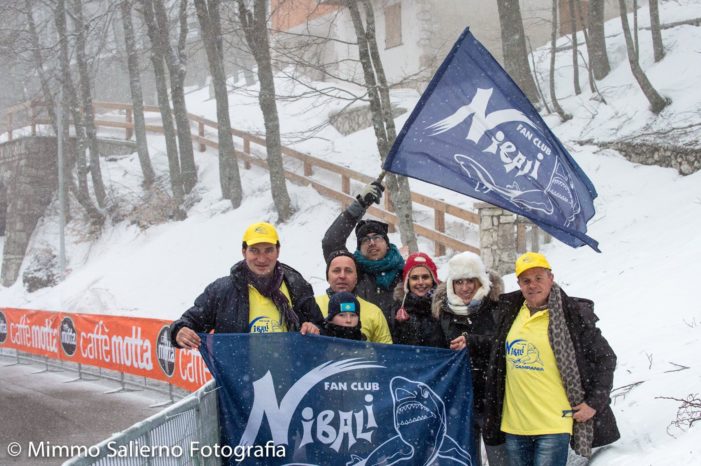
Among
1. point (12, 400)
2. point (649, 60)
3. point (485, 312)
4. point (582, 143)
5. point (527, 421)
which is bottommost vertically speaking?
point (12, 400)

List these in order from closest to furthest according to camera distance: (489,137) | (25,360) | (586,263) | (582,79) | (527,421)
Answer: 1. (527,421)
2. (489,137)
3. (586,263)
4. (25,360)
5. (582,79)

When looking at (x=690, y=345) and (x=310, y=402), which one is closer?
(x=310, y=402)

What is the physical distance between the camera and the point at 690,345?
22.0 ft

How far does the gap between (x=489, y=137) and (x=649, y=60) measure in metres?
14.9

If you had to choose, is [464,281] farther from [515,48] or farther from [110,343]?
[515,48]

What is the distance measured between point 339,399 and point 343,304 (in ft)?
2.12

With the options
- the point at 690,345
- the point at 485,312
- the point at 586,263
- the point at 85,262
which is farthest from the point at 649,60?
the point at 85,262

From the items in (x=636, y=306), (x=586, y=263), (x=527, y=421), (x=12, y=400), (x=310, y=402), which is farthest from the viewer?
(x=586, y=263)

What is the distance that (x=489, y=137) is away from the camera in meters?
5.89

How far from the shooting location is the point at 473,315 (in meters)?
5.14

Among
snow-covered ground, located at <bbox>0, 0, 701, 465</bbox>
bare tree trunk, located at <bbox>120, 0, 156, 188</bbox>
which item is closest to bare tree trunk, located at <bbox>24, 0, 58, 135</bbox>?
bare tree trunk, located at <bbox>120, 0, 156, 188</bbox>

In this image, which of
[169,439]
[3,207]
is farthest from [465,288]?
[3,207]

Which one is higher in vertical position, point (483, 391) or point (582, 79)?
point (582, 79)

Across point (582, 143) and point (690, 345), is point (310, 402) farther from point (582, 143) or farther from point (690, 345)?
point (582, 143)
